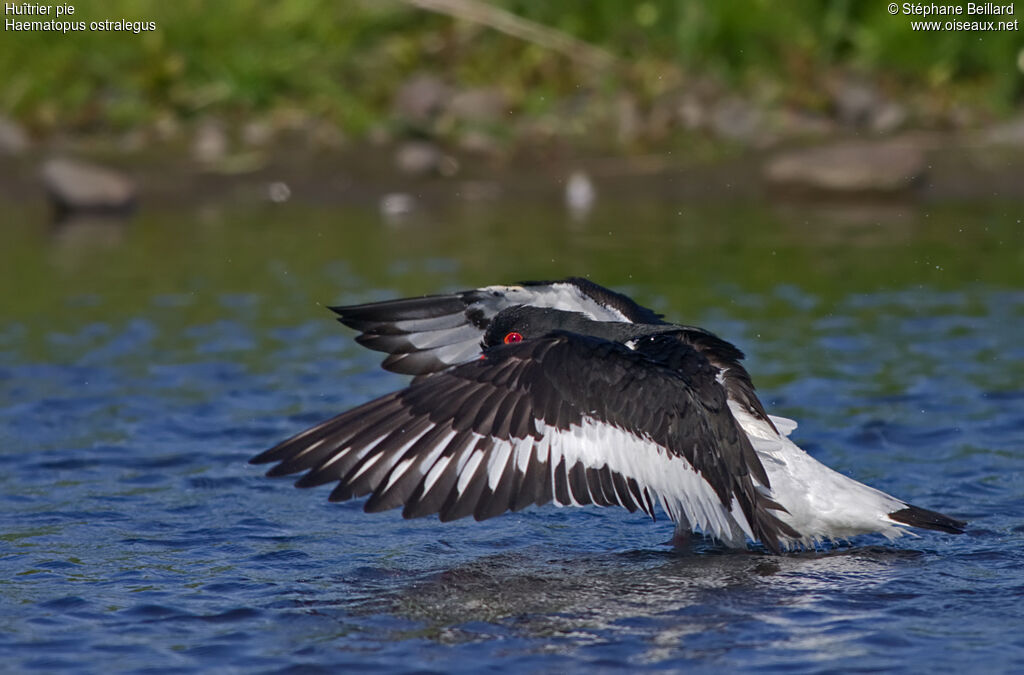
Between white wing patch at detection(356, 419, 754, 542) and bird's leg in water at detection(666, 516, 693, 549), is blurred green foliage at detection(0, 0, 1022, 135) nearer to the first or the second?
bird's leg in water at detection(666, 516, 693, 549)

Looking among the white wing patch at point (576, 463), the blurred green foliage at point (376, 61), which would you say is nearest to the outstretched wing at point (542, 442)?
the white wing patch at point (576, 463)

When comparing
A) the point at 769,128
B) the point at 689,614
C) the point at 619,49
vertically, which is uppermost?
the point at 619,49

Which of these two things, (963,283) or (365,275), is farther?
(365,275)

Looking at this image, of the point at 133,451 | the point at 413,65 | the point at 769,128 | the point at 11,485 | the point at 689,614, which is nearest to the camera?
the point at 689,614

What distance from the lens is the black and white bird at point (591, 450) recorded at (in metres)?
5.27

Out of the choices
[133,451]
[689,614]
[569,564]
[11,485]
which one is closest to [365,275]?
[133,451]

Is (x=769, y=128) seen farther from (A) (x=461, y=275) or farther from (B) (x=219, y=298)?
(B) (x=219, y=298)

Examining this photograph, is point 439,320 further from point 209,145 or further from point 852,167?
point 209,145

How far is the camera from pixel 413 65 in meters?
16.3

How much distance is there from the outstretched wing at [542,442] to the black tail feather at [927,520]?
553 mm

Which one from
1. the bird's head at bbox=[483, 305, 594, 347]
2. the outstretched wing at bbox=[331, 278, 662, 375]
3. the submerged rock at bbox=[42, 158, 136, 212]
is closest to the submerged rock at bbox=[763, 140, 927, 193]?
the submerged rock at bbox=[42, 158, 136, 212]

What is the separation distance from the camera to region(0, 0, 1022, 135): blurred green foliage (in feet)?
50.8

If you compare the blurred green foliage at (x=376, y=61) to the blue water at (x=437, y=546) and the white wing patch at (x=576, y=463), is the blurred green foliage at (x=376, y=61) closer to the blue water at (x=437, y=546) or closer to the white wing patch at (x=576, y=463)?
the blue water at (x=437, y=546)

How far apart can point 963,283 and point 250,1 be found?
8894 millimetres
